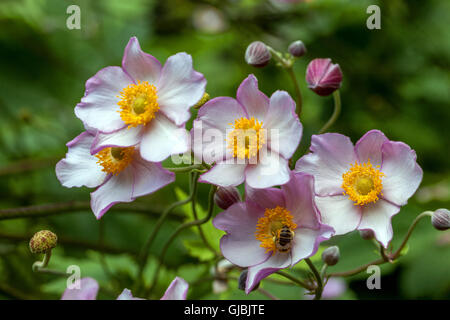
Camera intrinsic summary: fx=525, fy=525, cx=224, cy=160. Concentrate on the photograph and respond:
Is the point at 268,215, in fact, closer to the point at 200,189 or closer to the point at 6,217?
the point at 6,217

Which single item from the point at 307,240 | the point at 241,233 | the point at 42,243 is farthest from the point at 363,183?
the point at 42,243

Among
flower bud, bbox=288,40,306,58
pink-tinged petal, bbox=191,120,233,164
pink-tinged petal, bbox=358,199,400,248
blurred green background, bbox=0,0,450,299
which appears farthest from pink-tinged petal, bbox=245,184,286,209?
blurred green background, bbox=0,0,450,299

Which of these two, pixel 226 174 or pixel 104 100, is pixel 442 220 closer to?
pixel 226 174

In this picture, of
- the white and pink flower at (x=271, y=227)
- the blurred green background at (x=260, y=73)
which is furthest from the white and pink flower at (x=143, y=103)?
the blurred green background at (x=260, y=73)

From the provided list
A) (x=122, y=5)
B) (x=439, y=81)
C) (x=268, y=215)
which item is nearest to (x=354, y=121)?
(x=439, y=81)

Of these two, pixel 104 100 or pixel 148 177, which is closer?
pixel 148 177

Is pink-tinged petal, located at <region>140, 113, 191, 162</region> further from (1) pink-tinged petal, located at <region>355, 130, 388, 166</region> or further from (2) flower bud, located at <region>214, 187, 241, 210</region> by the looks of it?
(1) pink-tinged petal, located at <region>355, 130, 388, 166</region>
